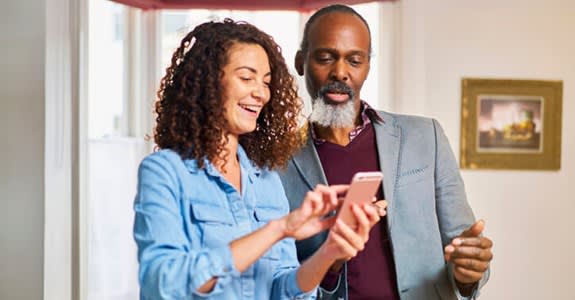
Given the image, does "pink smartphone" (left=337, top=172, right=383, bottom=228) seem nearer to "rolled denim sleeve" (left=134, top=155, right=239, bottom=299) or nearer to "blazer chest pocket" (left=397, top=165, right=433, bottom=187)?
"rolled denim sleeve" (left=134, top=155, right=239, bottom=299)

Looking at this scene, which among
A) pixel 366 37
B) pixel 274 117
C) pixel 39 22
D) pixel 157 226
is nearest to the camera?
pixel 157 226

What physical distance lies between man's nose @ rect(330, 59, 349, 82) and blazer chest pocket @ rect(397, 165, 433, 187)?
29 centimetres

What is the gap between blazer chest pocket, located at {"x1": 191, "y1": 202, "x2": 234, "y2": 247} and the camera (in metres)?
1.19

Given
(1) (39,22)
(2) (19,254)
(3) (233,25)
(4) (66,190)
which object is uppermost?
(1) (39,22)

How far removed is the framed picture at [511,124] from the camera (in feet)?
12.2

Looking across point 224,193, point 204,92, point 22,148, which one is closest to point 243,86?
point 204,92

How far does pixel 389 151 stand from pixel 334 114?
175 millimetres

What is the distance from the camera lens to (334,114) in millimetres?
1823

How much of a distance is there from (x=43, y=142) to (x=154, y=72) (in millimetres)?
1083

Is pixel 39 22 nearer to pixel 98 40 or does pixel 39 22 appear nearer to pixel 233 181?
pixel 98 40

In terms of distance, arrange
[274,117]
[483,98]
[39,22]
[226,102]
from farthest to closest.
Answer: [483,98]
[39,22]
[274,117]
[226,102]

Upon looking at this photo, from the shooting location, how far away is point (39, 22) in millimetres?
3074

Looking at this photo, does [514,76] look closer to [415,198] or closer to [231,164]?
[415,198]

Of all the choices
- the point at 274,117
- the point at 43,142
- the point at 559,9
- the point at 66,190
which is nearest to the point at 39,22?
the point at 43,142
